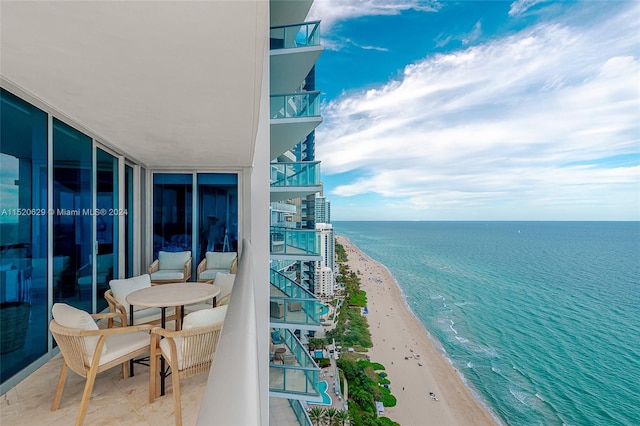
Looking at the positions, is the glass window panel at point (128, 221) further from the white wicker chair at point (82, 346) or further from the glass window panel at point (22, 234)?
the white wicker chair at point (82, 346)

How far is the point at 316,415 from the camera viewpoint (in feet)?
38.4

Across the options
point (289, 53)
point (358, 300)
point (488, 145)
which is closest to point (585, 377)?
point (358, 300)

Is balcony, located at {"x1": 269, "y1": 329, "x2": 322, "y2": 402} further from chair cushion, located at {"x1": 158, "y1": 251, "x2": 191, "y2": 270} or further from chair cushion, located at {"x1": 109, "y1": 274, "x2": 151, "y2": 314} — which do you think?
chair cushion, located at {"x1": 109, "y1": 274, "x2": 151, "y2": 314}

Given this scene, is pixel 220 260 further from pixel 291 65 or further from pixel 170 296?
pixel 291 65

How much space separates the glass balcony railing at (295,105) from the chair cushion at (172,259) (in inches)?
141

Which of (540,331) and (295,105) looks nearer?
(295,105)

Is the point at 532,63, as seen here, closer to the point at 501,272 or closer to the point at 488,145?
the point at 488,145

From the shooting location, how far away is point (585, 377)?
50.9ft

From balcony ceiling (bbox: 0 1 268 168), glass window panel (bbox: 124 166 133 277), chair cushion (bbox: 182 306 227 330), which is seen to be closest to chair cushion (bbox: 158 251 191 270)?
glass window panel (bbox: 124 166 133 277)

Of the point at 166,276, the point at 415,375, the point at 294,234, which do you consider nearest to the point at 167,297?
the point at 166,276

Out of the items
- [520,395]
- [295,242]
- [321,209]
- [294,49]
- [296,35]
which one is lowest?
[520,395]

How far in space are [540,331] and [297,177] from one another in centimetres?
2317

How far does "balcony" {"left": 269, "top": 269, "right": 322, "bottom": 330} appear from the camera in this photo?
629 centimetres

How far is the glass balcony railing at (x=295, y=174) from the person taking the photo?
22.2 feet
